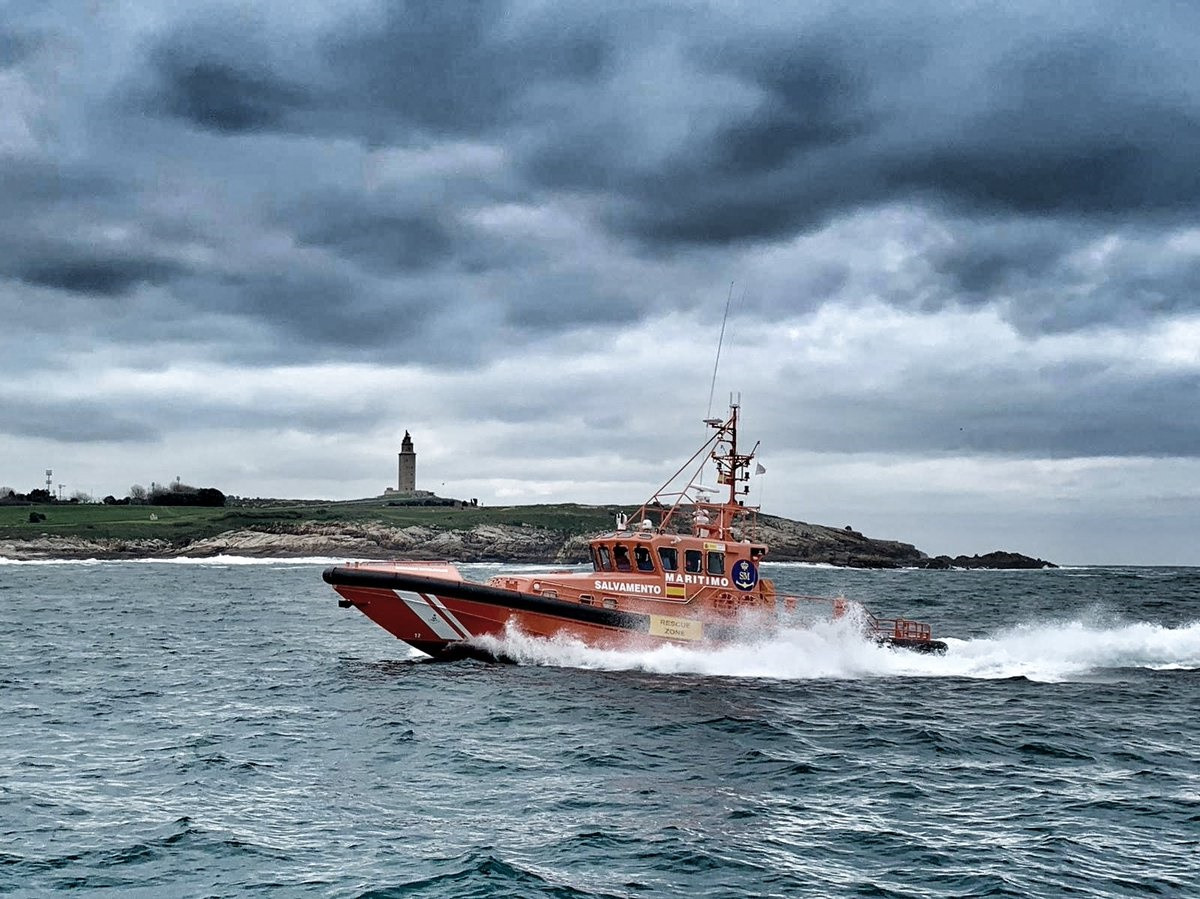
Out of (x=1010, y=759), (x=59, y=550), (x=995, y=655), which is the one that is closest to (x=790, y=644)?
(x=995, y=655)

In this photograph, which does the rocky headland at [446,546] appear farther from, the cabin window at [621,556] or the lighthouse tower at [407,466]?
the cabin window at [621,556]

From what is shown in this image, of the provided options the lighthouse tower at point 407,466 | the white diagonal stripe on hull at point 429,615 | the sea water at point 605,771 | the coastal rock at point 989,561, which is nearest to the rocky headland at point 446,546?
the coastal rock at point 989,561

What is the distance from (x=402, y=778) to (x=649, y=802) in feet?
12.0

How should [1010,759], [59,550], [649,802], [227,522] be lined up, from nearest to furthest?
[649,802], [1010,759], [59,550], [227,522]

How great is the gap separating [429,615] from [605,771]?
11.3m

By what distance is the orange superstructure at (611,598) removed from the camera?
25984 millimetres

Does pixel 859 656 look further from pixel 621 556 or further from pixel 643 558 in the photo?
pixel 621 556

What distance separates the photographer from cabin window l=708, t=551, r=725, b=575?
26.8 meters

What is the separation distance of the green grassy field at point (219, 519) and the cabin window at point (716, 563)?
10715 centimetres

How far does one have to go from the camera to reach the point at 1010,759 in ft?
57.3

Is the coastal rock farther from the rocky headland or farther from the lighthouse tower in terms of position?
the lighthouse tower

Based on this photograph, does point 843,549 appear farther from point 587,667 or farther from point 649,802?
point 649,802

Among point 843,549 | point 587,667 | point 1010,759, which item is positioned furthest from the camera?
point 843,549

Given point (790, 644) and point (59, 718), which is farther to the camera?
point (790, 644)
